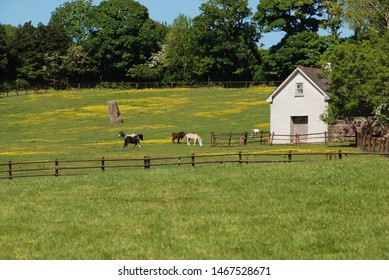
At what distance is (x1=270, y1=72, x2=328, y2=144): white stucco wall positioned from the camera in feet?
192

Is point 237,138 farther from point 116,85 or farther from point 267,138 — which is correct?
point 116,85

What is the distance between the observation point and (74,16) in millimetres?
152750

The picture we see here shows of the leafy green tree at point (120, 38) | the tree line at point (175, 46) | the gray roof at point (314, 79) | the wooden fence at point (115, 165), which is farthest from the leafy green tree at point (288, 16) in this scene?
the wooden fence at point (115, 165)

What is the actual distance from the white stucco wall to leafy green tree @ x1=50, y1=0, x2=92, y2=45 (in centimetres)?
9016

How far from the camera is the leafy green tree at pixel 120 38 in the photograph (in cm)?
12019

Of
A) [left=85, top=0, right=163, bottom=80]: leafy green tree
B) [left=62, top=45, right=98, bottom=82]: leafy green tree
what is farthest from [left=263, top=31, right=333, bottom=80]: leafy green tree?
[left=62, top=45, right=98, bottom=82]: leafy green tree

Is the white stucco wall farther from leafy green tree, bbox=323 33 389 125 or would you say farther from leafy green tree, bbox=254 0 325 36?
leafy green tree, bbox=254 0 325 36

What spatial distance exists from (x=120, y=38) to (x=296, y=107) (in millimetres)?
66443

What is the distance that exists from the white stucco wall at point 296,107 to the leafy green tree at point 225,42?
51.8m

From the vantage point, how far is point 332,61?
53219 mm

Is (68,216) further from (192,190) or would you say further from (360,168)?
(360,168)

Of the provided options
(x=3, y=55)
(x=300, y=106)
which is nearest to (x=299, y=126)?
(x=300, y=106)

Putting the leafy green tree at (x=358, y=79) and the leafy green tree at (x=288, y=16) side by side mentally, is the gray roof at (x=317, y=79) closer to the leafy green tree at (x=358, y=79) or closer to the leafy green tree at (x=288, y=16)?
the leafy green tree at (x=358, y=79)

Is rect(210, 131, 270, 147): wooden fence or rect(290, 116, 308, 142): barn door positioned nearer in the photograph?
rect(210, 131, 270, 147): wooden fence
